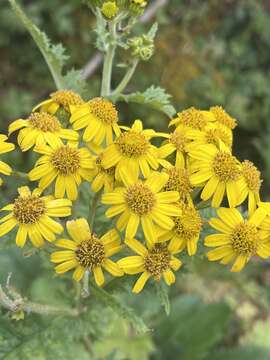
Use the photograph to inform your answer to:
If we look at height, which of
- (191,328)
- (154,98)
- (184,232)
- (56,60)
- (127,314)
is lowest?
(191,328)

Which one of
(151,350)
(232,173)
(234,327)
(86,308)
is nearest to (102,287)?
(86,308)

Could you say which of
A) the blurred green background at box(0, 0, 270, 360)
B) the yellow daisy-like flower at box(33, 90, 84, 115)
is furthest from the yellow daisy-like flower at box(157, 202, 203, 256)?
the blurred green background at box(0, 0, 270, 360)

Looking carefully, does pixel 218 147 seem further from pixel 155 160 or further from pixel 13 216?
pixel 13 216

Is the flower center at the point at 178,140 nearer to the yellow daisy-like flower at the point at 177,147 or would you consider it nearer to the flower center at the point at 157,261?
the yellow daisy-like flower at the point at 177,147

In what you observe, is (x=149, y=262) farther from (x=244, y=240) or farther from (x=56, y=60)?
(x=56, y=60)

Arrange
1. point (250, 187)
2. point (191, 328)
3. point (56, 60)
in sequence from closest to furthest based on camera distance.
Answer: point (250, 187), point (56, 60), point (191, 328)

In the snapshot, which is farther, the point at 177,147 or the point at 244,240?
the point at 177,147

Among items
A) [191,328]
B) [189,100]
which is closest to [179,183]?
[191,328]

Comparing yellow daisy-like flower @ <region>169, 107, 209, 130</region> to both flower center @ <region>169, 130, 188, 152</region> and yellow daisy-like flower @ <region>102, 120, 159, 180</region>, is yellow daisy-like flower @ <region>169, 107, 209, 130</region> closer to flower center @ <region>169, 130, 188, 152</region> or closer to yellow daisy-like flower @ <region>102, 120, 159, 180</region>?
flower center @ <region>169, 130, 188, 152</region>
